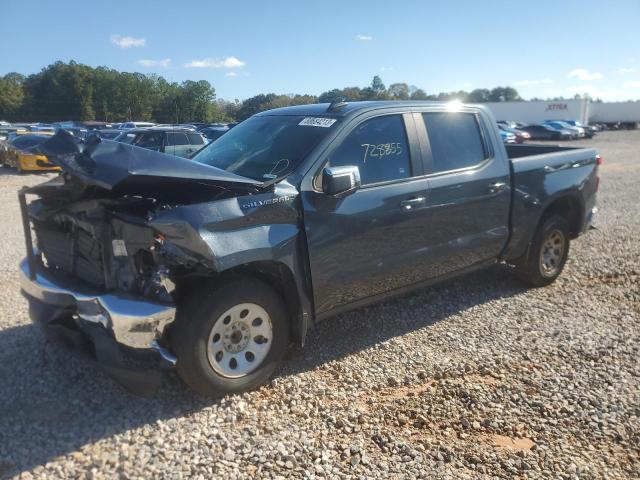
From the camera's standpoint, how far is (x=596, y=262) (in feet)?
21.9

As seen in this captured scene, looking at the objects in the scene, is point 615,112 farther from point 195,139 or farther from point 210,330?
point 210,330

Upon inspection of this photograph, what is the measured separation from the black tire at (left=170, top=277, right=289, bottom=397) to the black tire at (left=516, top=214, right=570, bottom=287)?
10.4 ft

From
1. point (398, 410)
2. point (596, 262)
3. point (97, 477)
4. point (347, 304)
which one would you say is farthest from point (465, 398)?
point (596, 262)

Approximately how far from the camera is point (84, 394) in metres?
3.47

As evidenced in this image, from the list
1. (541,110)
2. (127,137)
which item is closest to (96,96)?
(127,137)

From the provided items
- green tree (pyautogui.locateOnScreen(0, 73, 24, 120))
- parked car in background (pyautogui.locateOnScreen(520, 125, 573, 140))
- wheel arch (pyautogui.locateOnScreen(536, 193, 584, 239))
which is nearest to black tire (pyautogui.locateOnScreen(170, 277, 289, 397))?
wheel arch (pyautogui.locateOnScreen(536, 193, 584, 239))

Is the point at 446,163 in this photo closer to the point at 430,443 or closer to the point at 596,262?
the point at 430,443

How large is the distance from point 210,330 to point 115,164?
1.12 meters

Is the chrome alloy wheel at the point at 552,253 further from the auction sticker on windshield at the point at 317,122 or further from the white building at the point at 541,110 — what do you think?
the white building at the point at 541,110

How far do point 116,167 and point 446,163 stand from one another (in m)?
2.76

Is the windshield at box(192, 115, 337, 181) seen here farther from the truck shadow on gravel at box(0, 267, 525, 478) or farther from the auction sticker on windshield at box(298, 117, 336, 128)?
the truck shadow on gravel at box(0, 267, 525, 478)

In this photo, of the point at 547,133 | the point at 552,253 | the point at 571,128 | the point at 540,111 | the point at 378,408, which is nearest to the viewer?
the point at 378,408

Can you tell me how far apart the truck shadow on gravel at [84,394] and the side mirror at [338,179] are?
1.37 m

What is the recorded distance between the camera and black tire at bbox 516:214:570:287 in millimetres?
5500
